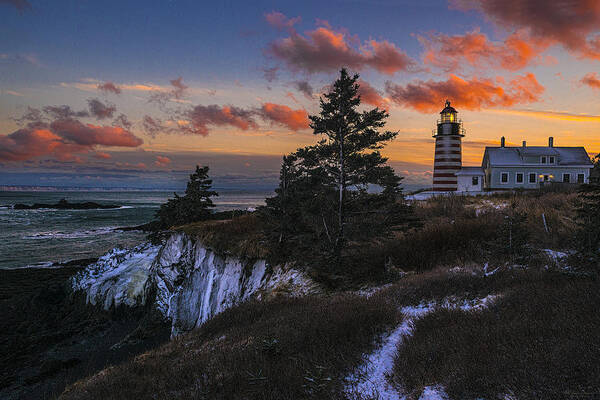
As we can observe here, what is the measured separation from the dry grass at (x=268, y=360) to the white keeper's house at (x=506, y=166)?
35292mm

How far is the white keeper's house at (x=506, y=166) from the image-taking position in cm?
3856

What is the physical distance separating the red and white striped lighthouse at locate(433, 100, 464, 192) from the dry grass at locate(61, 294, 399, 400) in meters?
35.0

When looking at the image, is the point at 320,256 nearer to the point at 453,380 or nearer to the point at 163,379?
the point at 163,379

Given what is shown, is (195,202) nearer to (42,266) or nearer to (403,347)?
(42,266)

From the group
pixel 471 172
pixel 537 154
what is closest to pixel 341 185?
pixel 471 172

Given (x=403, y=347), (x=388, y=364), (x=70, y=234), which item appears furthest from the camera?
(x=70, y=234)

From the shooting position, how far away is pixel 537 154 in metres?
40.9

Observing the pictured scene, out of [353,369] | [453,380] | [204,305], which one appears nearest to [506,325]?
[453,380]

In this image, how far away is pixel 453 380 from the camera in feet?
12.7

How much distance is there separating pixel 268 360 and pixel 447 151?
38.5 m

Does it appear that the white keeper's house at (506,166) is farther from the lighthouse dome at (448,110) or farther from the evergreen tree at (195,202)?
the evergreen tree at (195,202)

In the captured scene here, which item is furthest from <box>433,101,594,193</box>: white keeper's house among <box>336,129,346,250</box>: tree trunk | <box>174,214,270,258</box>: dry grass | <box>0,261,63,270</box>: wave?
<box>0,261,63,270</box>: wave

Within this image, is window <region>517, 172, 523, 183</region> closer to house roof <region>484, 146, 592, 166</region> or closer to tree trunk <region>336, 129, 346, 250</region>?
house roof <region>484, 146, 592, 166</region>

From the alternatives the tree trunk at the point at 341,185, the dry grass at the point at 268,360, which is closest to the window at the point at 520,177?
the tree trunk at the point at 341,185
